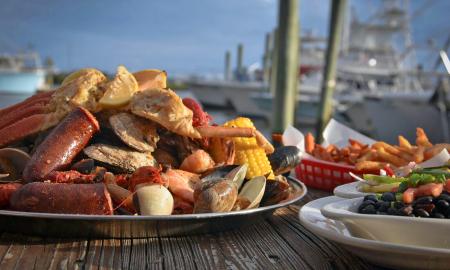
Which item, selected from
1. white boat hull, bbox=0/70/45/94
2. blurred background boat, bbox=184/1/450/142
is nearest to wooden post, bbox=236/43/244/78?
blurred background boat, bbox=184/1/450/142

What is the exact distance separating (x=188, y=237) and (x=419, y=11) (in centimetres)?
2683

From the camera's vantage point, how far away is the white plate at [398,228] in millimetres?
1316

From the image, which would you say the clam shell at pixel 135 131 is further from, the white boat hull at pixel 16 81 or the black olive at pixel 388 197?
the white boat hull at pixel 16 81

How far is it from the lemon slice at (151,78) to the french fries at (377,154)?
41.2 inches

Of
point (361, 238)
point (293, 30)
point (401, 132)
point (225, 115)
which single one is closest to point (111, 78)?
point (361, 238)

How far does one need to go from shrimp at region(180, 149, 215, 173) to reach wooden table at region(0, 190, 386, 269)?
0.31 m

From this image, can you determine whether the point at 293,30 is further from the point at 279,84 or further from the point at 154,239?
the point at 154,239

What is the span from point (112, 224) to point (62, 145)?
0.42 meters

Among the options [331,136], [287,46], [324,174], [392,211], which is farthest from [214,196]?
[287,46]

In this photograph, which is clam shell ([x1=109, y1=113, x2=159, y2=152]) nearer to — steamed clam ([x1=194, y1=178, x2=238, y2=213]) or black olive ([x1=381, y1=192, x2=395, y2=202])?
steamed clam ([x1=194, y1=178, x2=238, y2=213])

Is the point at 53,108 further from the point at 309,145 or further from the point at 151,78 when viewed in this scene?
the point at 309,145

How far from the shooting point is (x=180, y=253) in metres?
1.55

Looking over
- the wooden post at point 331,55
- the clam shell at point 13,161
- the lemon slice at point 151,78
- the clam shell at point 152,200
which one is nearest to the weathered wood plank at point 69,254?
the clam shell at point 152,200

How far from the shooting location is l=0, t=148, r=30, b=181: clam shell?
1.94 m
